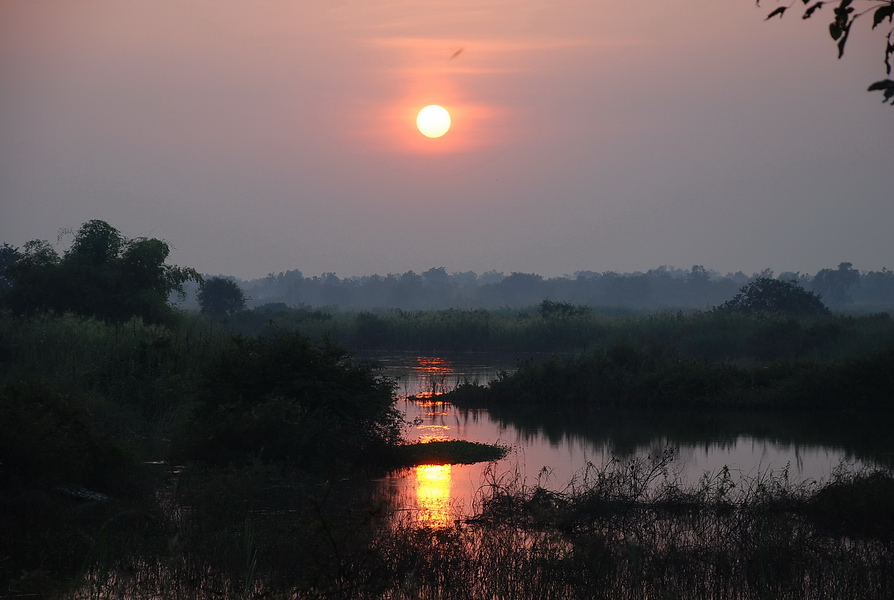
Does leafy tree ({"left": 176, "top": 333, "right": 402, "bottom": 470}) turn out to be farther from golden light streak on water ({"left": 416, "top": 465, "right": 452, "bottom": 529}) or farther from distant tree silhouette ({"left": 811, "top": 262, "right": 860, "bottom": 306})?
distant tree silhouette ({"left": 811, "top": 262, "right": 860, "bottom": 306})

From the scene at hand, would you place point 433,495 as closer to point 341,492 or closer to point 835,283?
point 341,492

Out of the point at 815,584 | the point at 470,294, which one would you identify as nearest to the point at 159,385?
the point at 815,584

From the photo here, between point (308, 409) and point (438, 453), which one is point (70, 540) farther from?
point (438, 453)

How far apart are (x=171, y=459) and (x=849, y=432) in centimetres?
1579

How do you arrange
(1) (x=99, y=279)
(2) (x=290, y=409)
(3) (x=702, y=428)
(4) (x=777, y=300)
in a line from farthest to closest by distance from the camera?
1. (4) (x=777, y=300)
2. (1) (x=99, y=279)
3. (3) (x=702, y=428)
4. (2) (x=290, y=409)

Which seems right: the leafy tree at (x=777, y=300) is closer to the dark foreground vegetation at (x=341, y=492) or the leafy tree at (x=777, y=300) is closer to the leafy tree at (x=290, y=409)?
the dark foreground vegetation at (x=341, y=492)

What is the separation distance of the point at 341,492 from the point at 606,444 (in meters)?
7.72

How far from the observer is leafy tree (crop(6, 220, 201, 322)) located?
32719 millimetres

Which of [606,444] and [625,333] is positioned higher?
[625,333]

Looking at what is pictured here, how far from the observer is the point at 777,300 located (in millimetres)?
57812

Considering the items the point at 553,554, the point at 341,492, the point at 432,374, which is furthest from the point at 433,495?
the point at 432,374

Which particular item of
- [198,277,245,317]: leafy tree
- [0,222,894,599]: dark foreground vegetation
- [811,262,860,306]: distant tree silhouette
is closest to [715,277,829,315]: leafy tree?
[0,222,894,599]: dark foreground vegetation

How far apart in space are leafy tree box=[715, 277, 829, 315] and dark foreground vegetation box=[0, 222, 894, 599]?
1133 inches

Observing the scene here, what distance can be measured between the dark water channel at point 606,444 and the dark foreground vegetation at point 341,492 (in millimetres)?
567
